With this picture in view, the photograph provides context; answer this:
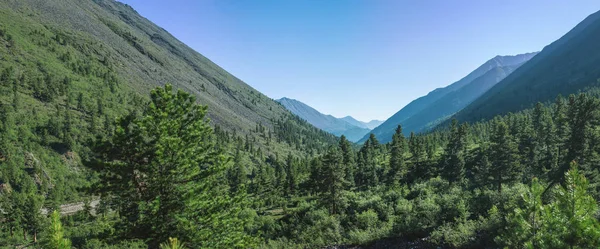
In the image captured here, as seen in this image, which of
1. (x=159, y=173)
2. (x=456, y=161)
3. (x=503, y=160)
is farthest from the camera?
(x=456, y=161)


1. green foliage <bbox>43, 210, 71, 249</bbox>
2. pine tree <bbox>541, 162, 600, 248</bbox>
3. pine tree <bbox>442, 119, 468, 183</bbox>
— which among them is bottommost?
pine tree <bbox>442, 119, 468, 183</bbox>

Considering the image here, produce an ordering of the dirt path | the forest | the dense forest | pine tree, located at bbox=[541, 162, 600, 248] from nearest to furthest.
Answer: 1. pine tree, located at bbox=[541, 162, 600, 248]
2. the forest
3. the dense forest
4. the dirt path

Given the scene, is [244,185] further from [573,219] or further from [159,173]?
[573,219]

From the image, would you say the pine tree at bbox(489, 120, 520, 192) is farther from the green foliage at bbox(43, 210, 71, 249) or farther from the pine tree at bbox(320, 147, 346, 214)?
the green foliage at bbox(43, 210, 71, 249)

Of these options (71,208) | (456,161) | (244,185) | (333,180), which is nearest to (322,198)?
(333,180)

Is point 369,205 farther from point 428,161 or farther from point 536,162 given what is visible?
point 536,162

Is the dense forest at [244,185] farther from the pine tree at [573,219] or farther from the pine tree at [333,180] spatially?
the pine tree at [333,180]

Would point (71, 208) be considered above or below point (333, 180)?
above

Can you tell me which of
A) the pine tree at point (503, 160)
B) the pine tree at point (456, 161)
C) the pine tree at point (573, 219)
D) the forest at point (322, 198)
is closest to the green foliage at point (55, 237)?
the forest at point (322, 198)

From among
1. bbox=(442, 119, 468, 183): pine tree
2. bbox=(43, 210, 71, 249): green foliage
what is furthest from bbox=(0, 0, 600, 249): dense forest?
bbox=(442, 119, 468, 183): pine tree

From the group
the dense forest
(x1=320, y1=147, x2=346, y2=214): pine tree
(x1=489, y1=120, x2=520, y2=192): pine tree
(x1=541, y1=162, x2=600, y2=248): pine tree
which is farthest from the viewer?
(x1=320, y1=147, x2=346, y2=214): pine tree

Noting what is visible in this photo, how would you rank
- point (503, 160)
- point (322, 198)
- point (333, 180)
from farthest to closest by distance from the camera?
point (322, 198)
point (333, 180)
point (503, 160)

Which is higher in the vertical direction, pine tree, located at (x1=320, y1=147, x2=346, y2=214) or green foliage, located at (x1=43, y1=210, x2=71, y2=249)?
green foliage, located at (x1=43, y1=210, x2=71, y2=249)

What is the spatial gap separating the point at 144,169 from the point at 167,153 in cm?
133
